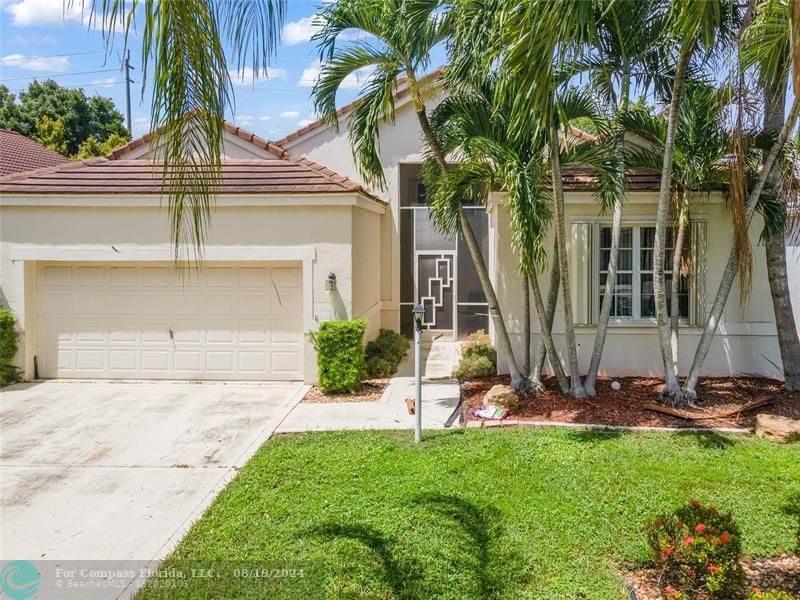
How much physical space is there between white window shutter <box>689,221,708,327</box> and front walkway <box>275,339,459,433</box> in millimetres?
4732

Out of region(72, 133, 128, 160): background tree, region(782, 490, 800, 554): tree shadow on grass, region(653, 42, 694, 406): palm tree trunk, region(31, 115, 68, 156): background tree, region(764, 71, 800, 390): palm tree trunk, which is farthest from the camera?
region(31, 115, 68, 156): background tree

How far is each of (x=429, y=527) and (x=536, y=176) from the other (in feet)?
16.4

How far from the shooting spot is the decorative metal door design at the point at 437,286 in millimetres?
15836

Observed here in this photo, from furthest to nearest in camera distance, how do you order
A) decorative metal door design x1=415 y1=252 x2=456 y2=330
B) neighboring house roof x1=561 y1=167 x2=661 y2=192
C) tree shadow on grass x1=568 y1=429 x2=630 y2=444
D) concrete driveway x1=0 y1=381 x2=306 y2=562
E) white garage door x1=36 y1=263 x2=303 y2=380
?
decorative metal door design x1=415 y1=252 x2=456 y2=330 < white garage door x1=36 y1=263 x2=303 y2=380 < neighboring house roof x1=561 y1=167 x2=661 y2=192 < tree shadow on grass x1=568 y1=429 x2=630 y2=444 < concrete driveway x1=0 y1=381 x2=306 y2=562

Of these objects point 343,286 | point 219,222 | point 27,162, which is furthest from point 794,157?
point 27,162

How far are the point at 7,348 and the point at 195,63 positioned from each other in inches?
411

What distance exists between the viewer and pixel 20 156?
17.6m

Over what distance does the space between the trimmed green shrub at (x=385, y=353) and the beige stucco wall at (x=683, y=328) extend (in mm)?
2480

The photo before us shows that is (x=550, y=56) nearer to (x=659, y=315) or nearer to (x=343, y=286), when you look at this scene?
(x=659, y=315)

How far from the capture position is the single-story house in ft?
36.7

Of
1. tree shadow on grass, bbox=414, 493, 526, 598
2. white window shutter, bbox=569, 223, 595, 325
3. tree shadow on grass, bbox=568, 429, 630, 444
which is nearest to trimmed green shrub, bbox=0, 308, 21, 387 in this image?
tree shadow on grass, bbox=414, 493, 526, 598

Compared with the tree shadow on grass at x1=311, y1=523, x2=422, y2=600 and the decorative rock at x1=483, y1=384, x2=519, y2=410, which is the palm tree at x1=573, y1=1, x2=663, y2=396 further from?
the tree shadow on grass at x1=311, y1=523, x2=422, y2=600

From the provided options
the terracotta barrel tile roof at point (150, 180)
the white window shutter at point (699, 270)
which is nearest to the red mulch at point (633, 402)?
the white window shutter at point (699, 270)

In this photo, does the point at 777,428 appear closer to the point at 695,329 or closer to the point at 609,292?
the point at 609,292
